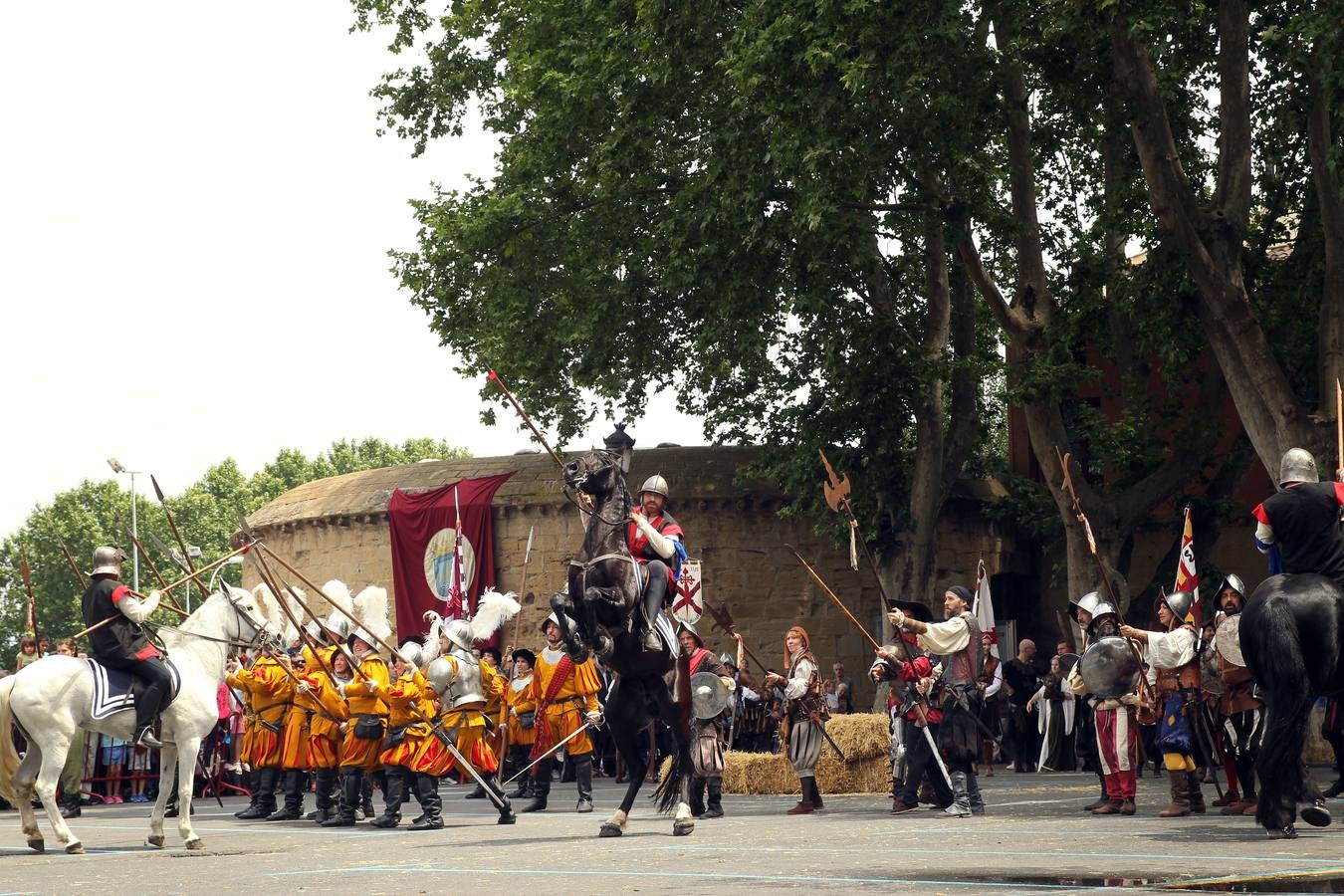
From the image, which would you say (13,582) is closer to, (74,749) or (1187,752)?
(74,749)

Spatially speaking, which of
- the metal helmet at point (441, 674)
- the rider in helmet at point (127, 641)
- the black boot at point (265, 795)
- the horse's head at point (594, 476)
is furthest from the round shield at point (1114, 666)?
the black boot at point (265, 795)

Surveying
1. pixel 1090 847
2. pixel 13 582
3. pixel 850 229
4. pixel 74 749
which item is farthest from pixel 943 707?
pixel 13 582

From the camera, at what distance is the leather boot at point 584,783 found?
1912 centimetres

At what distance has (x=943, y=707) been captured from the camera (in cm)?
1575

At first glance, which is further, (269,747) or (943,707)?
(269,747)

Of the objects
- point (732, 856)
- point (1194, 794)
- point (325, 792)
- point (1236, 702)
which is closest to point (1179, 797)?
point (1194, 794)

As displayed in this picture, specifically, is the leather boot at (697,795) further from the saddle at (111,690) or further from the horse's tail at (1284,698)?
the horse's tail at (1284,698)

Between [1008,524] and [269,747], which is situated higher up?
[1008,524]

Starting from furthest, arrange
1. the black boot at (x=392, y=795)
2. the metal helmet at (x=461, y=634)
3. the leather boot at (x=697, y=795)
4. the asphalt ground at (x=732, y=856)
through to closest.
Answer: the metal helmet at (x=461, y=634) < the black boot at (x=392, y=795) < the leather boot at (x=697, y=795) < the asphalt ground at (x=732, y=856)

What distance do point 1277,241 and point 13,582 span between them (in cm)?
6498

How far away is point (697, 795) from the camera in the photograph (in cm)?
1576

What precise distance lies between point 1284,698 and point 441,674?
8769 mm

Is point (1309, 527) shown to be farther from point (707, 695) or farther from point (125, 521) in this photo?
point (125, 521)

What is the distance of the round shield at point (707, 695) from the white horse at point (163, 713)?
3.99m
